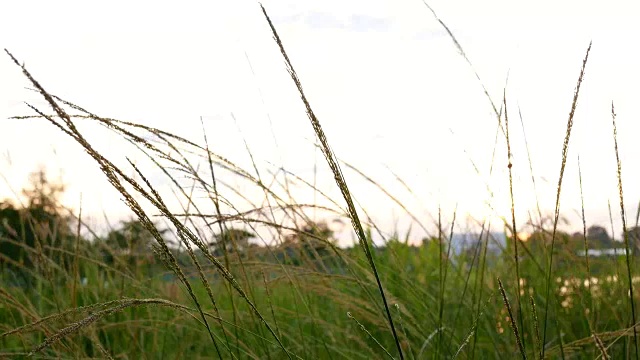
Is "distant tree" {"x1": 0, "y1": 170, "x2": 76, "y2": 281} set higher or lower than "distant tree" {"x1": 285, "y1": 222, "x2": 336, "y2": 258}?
higher

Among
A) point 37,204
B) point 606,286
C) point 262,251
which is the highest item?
point 37,204

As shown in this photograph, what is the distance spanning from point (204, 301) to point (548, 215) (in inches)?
90.7

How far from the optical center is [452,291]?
350cm

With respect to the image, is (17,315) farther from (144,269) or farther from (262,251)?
(262,251)

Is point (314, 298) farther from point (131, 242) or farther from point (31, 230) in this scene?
point (31, 230)

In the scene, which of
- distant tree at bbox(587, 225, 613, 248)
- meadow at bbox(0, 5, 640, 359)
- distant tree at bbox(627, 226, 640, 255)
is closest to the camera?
meadow at bbox(0, 5, 640, 359)

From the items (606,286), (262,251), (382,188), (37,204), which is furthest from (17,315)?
(606,286)

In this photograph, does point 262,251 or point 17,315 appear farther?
point 17,315

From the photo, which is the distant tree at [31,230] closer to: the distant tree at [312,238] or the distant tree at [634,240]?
the distant tree at [312,238]

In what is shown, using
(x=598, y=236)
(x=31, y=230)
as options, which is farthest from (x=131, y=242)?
(x=598, y=236)

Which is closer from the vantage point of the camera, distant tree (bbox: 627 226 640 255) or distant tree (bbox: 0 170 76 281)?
distant tree (bbox: 627 226 640 255)

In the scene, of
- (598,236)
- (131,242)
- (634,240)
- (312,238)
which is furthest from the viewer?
(598,236)

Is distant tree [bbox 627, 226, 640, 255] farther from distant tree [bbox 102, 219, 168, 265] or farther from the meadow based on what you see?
distant tree [bbox 102, 219, 168, 265]

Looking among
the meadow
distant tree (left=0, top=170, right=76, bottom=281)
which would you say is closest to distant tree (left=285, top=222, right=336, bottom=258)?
the meadow
